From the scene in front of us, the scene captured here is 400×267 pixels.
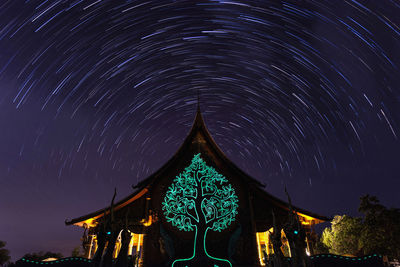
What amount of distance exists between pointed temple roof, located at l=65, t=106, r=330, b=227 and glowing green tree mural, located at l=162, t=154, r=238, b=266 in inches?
41.5

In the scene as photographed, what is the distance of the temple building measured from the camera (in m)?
13.9

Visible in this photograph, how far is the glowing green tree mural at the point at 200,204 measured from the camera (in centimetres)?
1403

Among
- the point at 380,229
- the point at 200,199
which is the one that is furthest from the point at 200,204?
the point at 380,229

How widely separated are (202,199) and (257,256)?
458 centimetres

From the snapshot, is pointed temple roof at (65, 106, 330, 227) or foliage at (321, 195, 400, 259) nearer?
pointed temple roof at (65, 106, 330, 227)

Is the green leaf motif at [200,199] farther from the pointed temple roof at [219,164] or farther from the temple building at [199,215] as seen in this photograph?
the pointed temple roof at [219,164]

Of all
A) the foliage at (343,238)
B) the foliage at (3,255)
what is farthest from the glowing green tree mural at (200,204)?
the foliage at (3,255)

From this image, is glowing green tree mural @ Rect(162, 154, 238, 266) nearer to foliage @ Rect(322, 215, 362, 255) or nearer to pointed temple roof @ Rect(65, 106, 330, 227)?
pointed temple roof @ Rect(65, 106, 330, 227)

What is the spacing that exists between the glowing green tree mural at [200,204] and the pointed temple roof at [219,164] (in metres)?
1.05

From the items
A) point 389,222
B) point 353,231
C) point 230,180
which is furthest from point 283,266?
point 353,231

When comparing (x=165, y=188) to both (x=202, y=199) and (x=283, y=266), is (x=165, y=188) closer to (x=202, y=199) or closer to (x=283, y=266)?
(x=202, y=199)

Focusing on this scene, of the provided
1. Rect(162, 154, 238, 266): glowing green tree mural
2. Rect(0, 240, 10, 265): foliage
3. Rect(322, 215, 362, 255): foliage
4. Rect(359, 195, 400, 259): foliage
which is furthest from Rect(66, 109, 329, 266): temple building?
Rect(0, 240, 10, 265): foliage

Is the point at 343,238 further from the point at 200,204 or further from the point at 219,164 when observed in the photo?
the point at 200,204

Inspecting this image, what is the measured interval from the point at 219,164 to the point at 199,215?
12.5 feet
